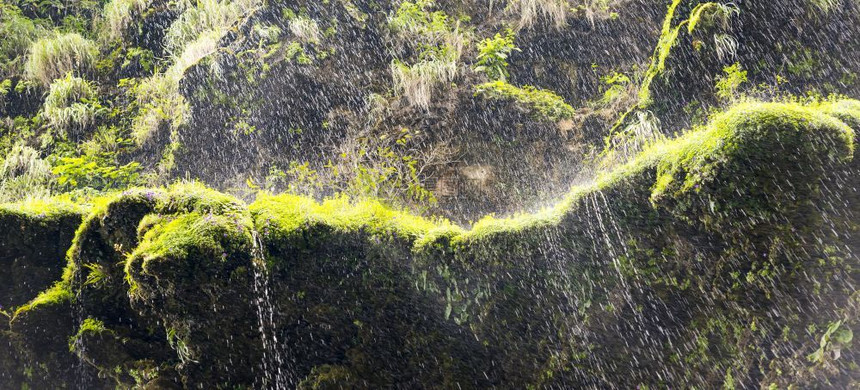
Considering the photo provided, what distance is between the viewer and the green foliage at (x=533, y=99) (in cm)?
1173

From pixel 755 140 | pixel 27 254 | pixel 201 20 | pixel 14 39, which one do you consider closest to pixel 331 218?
pixel 27 254

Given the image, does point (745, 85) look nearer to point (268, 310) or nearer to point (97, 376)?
point (268, 310)

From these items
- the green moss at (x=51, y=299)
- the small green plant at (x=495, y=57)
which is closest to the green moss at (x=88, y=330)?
the green moss at (x=51, y=299)

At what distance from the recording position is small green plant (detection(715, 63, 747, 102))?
9750 millimetres

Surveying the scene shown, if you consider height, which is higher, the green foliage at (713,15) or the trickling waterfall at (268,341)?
the green foliage at (713,15)

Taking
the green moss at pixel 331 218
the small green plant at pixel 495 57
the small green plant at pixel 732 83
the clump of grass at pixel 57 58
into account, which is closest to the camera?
the green moss at pixel 331 218

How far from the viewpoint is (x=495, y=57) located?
41.6ft

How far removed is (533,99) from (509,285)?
5.18 m

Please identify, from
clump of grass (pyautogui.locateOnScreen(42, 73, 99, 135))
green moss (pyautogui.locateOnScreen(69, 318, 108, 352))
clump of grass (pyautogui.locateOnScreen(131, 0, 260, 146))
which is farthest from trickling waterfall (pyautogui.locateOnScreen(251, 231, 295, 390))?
clump of grass (pyautogui.locateOnScreen(42, 73, 99, 135))

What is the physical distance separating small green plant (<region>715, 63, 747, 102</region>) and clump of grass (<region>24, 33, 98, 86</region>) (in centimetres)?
1279

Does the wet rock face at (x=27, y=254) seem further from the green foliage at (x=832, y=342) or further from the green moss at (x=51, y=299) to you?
the green foliage at (x=832, y=342)

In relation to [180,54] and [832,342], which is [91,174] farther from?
→ [832,342]

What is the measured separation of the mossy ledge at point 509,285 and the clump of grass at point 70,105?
5.98 meters

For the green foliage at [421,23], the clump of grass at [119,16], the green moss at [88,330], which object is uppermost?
the clump of grass at [119,16]
